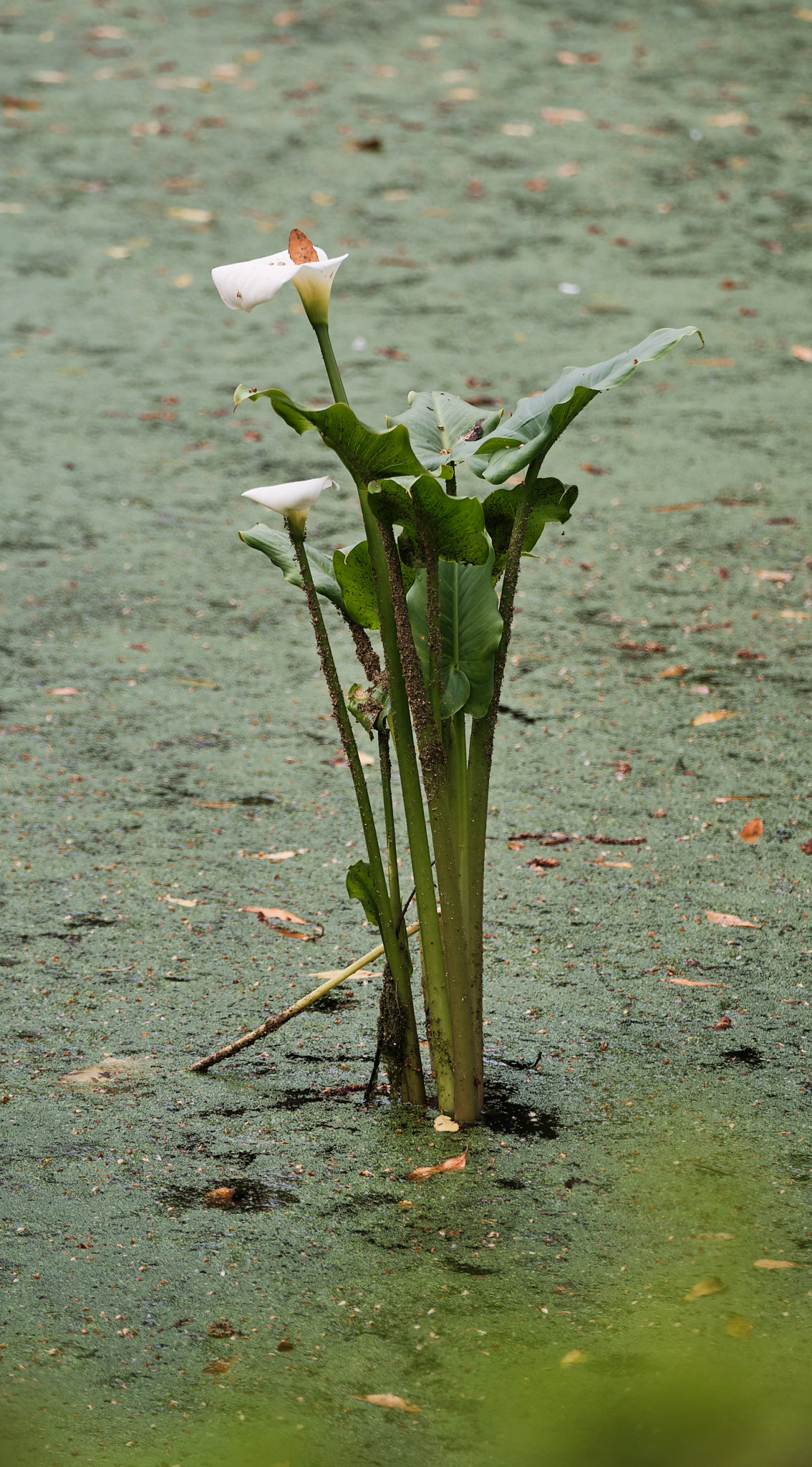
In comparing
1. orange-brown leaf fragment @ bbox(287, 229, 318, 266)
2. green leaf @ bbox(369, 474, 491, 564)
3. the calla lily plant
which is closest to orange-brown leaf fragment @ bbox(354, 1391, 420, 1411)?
the calla lily plant

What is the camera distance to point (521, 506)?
1409 mm

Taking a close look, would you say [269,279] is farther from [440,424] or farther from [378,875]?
[378,875]

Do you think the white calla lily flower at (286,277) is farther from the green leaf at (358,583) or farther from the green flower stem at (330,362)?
the green leaf at (358,583)

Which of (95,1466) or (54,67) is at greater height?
(54,67)

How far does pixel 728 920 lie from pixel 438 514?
2.81 feet

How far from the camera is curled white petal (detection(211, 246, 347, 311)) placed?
3.97ft

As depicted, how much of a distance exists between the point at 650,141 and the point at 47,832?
12.8 ft

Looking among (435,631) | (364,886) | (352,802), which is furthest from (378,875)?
(352,802)

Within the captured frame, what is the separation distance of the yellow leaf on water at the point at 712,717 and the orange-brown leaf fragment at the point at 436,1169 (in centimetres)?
122

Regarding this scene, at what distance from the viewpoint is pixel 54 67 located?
5.42 meters

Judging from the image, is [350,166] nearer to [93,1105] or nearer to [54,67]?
[54,67]

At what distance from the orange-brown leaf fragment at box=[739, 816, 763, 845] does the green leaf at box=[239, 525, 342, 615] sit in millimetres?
909

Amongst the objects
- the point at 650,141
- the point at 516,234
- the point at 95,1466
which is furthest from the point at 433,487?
the point at 650,141

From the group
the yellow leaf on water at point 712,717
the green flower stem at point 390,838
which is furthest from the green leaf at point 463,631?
the yellow leaf on water at point 712,717
